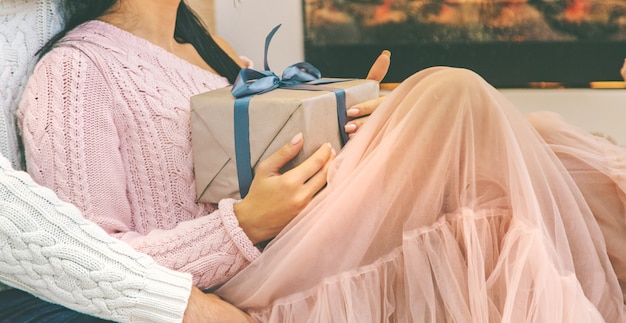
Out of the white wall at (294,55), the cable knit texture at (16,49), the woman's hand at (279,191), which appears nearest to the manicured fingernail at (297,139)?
the woman's hand at (279,191)

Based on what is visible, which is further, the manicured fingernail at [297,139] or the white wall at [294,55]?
the white wall at [294,55]

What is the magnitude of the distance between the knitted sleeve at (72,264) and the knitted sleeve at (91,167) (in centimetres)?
7

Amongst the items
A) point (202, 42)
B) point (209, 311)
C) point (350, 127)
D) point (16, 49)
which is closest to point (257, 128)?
point (350, 127)

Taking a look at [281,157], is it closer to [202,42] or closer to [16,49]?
[16,49]

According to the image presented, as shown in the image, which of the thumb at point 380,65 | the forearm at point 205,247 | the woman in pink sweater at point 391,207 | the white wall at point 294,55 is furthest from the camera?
the white wall at point 294,55

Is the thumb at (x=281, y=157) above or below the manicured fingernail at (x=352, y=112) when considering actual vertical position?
below

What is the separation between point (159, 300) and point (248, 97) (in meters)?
0.30

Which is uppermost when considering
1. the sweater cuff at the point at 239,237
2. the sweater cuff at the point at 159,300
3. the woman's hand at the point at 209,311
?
the sweater cuff at the point at 239,237

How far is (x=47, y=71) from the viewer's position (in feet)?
2.93

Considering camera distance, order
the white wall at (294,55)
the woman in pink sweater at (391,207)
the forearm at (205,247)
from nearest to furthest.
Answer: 1. the woman in pink sweater at (391,207)
2. the forearm at (205,247)
3. the white wall at (294,55)

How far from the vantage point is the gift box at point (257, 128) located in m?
0.86

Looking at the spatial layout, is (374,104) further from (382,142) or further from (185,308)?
(185,308)

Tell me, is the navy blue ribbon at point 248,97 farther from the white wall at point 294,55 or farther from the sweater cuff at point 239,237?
the white wall at point 294,55

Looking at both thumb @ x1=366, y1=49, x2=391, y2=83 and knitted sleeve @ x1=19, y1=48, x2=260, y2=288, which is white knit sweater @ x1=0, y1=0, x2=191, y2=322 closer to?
knitted sleeve @ x1=19, y1=48, x2=260, y2=288
